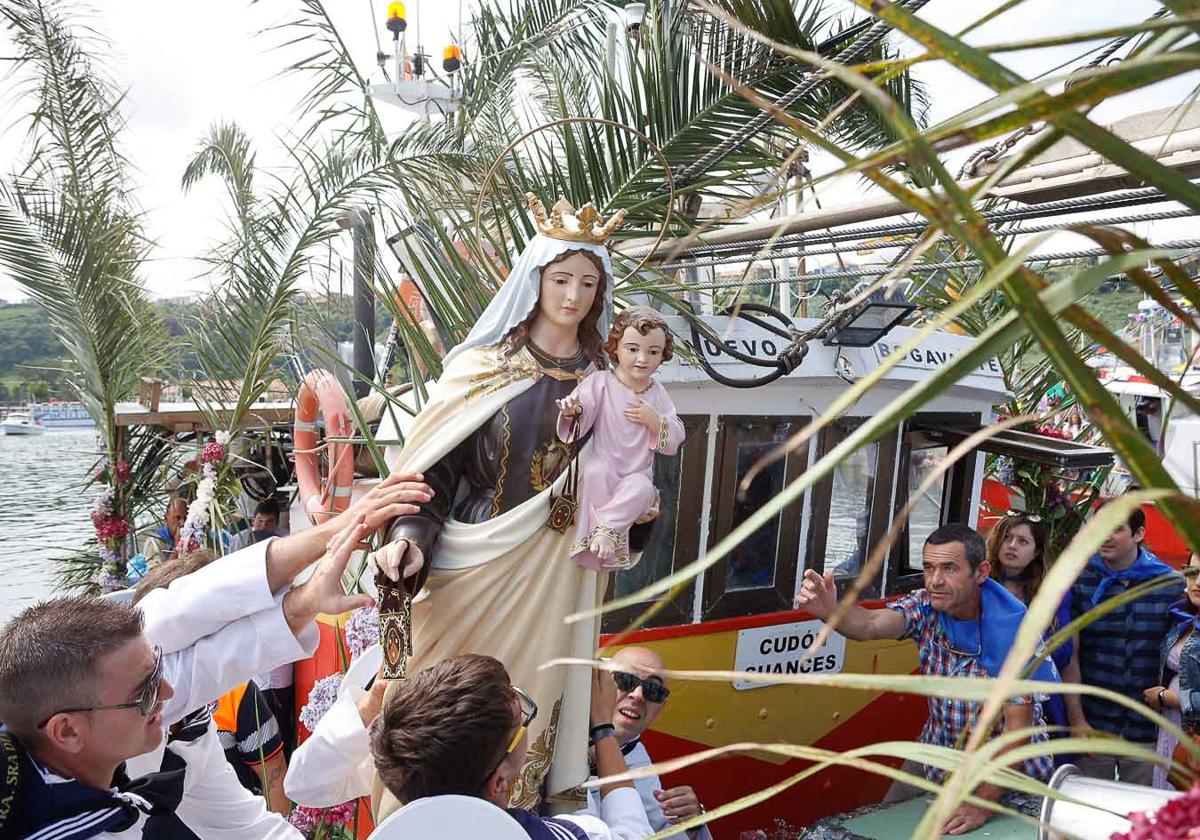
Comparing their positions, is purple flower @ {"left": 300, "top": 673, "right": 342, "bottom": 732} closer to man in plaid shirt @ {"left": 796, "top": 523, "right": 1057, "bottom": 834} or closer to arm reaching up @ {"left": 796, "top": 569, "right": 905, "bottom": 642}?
arm reaching up @ {"left": 796, "top": 569, "right": 905, "bottom": 642}

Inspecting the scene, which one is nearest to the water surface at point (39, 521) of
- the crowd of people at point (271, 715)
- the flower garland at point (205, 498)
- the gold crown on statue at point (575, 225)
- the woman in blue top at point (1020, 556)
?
the flower garland at point (205, 498)

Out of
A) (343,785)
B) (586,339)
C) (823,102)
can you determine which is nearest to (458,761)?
(343,785)

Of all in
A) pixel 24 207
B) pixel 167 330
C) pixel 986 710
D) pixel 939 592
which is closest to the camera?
pixel 986 710

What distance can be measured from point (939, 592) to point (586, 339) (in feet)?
5.64

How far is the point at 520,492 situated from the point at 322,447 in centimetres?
201

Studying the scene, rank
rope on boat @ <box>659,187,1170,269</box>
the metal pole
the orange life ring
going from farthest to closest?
the orange life ring, the metal pole, rope on boat @ <box>659,187,1170,269</box>

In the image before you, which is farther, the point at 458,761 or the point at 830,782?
the point at 830,782

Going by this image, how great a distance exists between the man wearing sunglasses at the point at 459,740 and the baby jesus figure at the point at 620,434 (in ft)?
2.37

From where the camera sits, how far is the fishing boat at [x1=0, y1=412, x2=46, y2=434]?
49.1 ft

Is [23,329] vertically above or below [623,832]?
above

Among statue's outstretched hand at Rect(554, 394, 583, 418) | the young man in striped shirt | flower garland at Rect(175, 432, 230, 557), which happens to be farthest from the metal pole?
the young man in striped shirt

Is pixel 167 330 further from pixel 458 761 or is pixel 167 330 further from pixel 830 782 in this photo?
pixel 458 761

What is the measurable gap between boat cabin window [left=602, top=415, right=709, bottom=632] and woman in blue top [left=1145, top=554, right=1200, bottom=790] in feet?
6.44

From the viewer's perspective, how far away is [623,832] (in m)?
2.36
